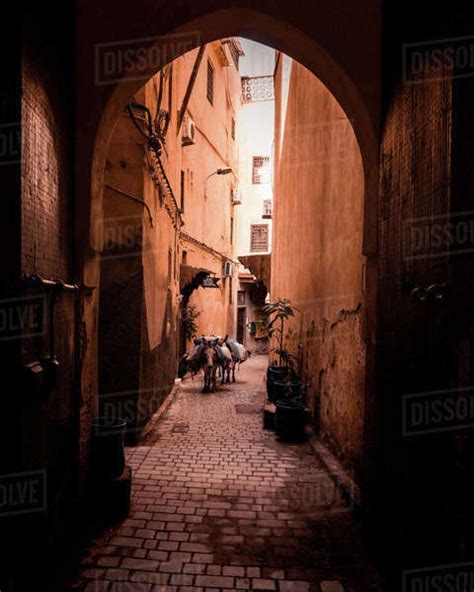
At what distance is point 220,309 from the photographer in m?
20.8

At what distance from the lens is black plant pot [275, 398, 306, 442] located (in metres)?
7.36

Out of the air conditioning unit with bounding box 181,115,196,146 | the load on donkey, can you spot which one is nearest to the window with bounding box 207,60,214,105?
the air conditioning unit with bounding box 181,115,196,146

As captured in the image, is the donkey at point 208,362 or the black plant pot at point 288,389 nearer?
the black plant pot at point 288,389

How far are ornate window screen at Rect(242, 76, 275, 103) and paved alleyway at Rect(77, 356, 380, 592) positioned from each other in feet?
91.0

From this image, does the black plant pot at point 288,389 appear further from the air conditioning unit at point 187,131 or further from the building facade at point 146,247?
the air conditioning unit at point 187,131

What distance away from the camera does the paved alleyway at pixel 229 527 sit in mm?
3572

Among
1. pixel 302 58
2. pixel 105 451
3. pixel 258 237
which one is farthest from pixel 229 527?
pixel 258 237

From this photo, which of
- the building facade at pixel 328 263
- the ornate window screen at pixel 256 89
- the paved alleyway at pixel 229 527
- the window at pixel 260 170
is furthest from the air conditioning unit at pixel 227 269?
the paved alleyway at pixel 229 527

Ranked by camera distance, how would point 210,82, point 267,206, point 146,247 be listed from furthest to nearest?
point 267,206, point 210,82, point 146,247

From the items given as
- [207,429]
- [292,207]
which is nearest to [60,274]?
[207,429]

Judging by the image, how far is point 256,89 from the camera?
29562 millimetres

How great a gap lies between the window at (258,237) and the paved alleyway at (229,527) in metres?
23.5

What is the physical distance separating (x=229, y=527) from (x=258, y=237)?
1041 inches

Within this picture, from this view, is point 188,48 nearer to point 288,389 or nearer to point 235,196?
point 288,389
